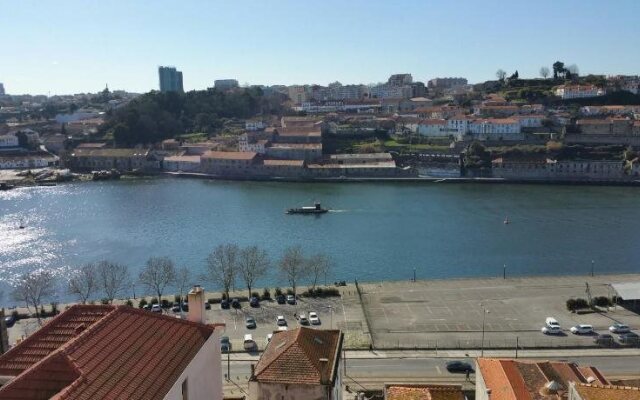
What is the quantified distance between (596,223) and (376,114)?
Result: 26.7m

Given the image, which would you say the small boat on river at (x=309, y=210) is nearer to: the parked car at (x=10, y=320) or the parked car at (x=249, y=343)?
the parked car at (x=10, y=320)

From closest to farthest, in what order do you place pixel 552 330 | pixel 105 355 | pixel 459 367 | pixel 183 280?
pixel 105 355, pixel 459 367, pixel 552 330, pixel 183 280

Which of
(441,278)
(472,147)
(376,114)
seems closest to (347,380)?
(441,278)

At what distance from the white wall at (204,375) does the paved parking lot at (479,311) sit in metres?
6.51

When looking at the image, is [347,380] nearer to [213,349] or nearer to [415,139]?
[213,349]

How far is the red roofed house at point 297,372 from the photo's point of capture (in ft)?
17.2

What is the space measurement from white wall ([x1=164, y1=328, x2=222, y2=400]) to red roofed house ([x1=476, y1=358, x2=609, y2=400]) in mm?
3430

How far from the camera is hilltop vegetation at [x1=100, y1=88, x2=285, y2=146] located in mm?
43875

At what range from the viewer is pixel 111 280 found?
1436cm

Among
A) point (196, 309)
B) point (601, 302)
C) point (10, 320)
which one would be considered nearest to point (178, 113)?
point (10, 320)

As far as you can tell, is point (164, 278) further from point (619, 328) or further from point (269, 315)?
point (619, 328)

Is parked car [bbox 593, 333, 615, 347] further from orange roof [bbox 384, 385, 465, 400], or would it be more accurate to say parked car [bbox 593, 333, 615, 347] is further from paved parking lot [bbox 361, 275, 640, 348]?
orange roof [bbox 384, 385, 465, 400]

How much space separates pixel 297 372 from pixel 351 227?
17.4 m

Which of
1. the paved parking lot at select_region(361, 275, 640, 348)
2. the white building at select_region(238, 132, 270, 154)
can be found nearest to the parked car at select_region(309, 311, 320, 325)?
the paved parking lot at select_region(361, 275, 640, 348)
